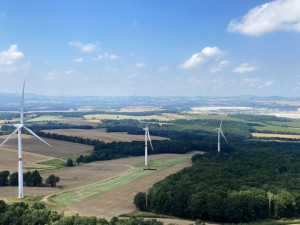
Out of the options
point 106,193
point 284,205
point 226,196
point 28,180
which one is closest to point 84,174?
point 28,180

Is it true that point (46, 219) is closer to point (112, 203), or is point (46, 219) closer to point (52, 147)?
point (112, 203)

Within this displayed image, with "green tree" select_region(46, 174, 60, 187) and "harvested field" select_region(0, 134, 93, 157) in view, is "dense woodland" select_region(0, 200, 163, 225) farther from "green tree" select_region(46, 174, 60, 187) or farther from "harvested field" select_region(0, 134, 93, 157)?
"harvested field" select_region(0, 134, 93, 157)

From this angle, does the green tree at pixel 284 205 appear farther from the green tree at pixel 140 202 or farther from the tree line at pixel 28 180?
the tree line at pixel 28 180

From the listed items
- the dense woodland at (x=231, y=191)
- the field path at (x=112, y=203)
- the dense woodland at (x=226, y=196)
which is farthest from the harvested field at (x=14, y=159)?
the dense woodland at (x=226, y=196)

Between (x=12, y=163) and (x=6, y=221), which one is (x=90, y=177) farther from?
(x=6, y=221)

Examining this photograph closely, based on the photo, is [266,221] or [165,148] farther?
[165,148]

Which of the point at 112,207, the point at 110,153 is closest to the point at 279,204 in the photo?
the point at 112,207

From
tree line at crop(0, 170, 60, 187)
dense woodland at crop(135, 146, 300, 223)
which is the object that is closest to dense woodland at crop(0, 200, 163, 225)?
dense woodland at crop(135, 146, 300, 223)
